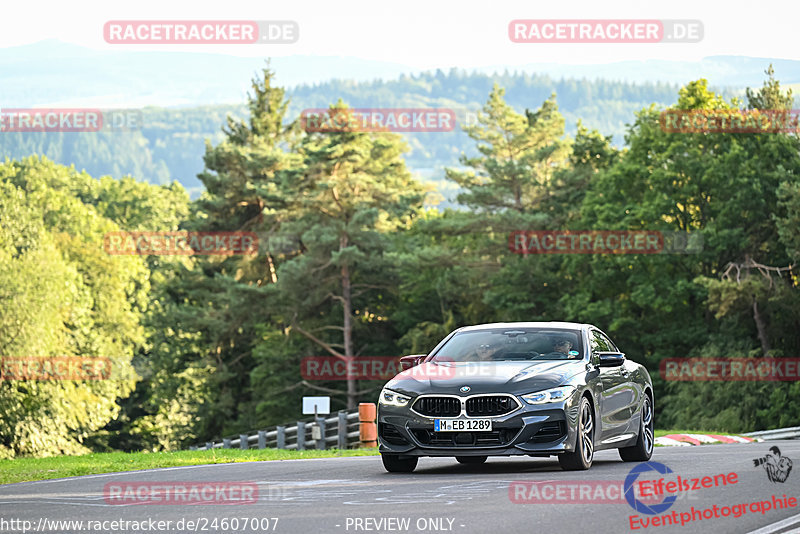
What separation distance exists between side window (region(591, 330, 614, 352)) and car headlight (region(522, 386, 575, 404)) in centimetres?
188

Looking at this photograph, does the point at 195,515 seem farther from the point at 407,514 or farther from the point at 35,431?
the point at 35,431

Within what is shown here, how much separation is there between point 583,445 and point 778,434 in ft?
69.3

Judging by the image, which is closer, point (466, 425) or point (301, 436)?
point (466, 425)

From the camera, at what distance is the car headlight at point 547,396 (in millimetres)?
13820

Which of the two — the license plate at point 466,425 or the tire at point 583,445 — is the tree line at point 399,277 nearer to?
the tire at point 583,445

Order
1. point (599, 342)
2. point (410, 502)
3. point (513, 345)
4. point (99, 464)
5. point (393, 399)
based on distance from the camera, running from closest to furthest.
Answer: point (410, 502) < point (393, 399) < point (513, 345) < point (599, 342) < point (99, 464)

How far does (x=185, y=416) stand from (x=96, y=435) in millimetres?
7056

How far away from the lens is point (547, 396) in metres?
13.9

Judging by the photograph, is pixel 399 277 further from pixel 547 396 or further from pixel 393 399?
pixel 547 396

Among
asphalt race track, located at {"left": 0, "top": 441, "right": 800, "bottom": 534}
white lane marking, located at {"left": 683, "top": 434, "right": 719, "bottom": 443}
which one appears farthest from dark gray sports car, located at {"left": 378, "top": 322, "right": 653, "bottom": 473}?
white lane marking, located at {"left": 683, "top": 434, "right": 719, "bottom": 443}

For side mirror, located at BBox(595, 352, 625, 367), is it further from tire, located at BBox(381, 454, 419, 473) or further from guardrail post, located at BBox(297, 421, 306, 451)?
guardrail post, located at BBox(297, 421, 306, 451)

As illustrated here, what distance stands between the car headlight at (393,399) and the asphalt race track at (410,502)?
791 millimetres

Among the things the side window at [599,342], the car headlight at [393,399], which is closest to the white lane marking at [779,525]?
the car headlight at [393,399]

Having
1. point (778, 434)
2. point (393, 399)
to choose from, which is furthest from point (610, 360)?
point (778, 434)
